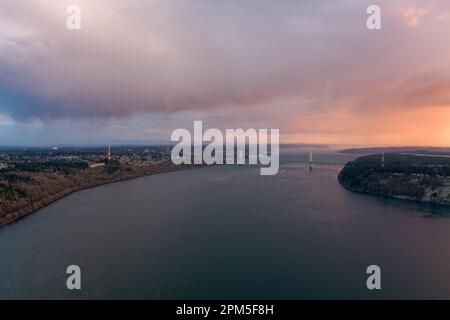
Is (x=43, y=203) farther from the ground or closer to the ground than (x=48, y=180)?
closer to the ground

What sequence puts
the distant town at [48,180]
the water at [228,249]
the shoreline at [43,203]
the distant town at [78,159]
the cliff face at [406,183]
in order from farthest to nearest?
1. the distant town at [78,159]
2. the cliff face at [406,183]
3. the distant town at [48,180]
4. the shoreline at [43,203]
5. the water at [228,249]

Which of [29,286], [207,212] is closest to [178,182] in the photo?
[207,212]

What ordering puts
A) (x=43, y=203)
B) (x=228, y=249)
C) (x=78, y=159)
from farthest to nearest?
(x=78, y=159) < (x=43, y=203) < (x=228, y=249)

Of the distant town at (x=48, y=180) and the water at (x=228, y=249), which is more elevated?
the distant town at (x=48, y=180)

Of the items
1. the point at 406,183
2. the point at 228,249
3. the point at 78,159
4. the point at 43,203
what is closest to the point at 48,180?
the point at 43,203

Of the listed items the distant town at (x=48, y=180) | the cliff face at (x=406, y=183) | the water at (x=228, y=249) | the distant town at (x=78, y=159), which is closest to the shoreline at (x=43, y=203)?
the distant town at (x=48, y=180)

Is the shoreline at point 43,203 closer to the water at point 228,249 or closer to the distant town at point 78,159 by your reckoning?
the water at point 228,249

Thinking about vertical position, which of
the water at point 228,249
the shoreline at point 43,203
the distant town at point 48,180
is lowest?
the water at point 228,249

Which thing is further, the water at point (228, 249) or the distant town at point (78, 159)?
the distant town at point (78, 159)

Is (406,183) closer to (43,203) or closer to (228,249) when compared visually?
(228,249)

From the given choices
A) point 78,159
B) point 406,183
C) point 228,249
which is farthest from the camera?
point 78,159
